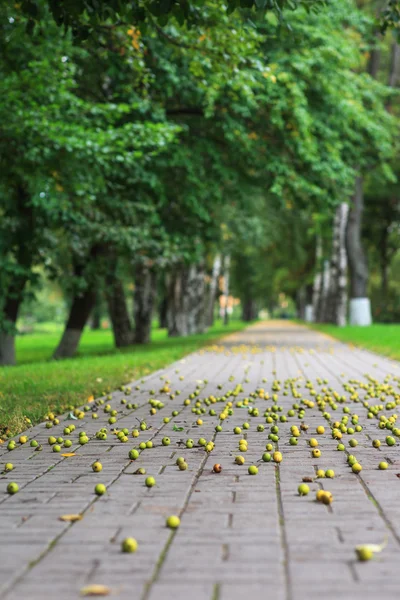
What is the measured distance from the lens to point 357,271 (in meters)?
29.9

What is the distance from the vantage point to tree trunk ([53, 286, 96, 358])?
1852cm

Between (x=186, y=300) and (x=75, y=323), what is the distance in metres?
10.4

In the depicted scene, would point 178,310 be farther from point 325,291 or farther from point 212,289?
point 325,291

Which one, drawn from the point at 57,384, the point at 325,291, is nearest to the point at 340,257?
the point at 325,291

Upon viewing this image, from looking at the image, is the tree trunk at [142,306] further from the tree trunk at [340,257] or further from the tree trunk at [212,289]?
the tree trunk at [212,289]

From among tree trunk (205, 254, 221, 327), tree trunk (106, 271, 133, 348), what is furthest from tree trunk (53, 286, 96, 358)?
tree trunk (205, 254, 221, 327)

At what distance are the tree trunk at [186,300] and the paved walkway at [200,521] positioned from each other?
21.2 metres

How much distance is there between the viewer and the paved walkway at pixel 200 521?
2.86 meters

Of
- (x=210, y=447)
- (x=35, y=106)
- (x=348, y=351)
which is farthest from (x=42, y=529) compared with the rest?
(x=348, y=351)

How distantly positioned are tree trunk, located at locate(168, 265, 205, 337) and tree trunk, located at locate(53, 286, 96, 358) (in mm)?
8861

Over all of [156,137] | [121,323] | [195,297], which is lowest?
[121,323]

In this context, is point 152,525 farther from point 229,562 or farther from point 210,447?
point 210,447

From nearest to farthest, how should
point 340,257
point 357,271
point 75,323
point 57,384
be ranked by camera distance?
1. point 57,384
2. point 75,323
3. point 357,271
4. point 340,257

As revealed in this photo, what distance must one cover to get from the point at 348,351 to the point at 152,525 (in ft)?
47.8
